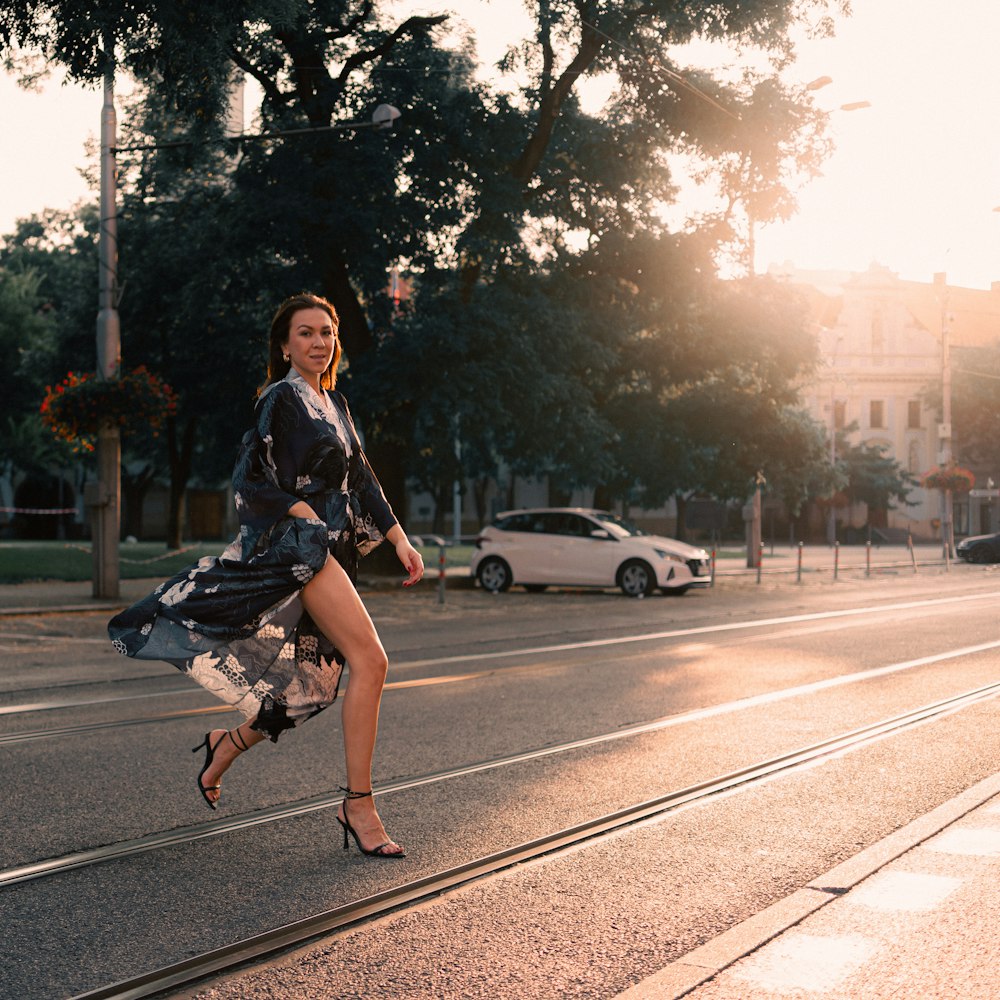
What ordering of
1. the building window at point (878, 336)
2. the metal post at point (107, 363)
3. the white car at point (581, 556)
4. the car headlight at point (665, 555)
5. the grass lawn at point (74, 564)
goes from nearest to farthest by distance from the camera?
the metal post at point (107, 363) < the car headlight at point (665, 555) < the white car at point (581, 556) < the grass lawn at point (74, 564) < the building window at point (878, 336)

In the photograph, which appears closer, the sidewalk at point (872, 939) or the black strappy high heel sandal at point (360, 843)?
the sidewalk at point (872, 939)

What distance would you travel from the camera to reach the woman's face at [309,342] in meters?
4.96

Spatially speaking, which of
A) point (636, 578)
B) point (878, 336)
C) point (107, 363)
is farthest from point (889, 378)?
point (107, 363)

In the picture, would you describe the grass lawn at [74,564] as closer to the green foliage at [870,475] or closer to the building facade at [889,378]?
the green foliage at [870,475]

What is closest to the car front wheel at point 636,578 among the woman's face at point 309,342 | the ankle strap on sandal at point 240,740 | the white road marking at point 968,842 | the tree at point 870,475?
the white road marking at point 968,842

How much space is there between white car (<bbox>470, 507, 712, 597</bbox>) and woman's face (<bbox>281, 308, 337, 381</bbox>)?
18306 millimetres

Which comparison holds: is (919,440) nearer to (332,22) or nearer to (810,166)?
(810,166)

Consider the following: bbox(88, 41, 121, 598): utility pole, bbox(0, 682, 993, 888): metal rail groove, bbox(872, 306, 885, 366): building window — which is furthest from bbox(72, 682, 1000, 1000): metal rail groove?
Answer: bbox(872, 306, 885, 366): building window

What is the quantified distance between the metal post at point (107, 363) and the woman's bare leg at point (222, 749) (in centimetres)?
1391

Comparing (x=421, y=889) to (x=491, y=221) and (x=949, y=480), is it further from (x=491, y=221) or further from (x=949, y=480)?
(x=949, y=480)

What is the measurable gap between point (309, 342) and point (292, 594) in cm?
88

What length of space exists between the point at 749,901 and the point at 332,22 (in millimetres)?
18983

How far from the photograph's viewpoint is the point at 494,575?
24.2 m

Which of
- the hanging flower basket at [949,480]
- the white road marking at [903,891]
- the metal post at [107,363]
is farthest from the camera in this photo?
the hanging flower basket at [949,480]
